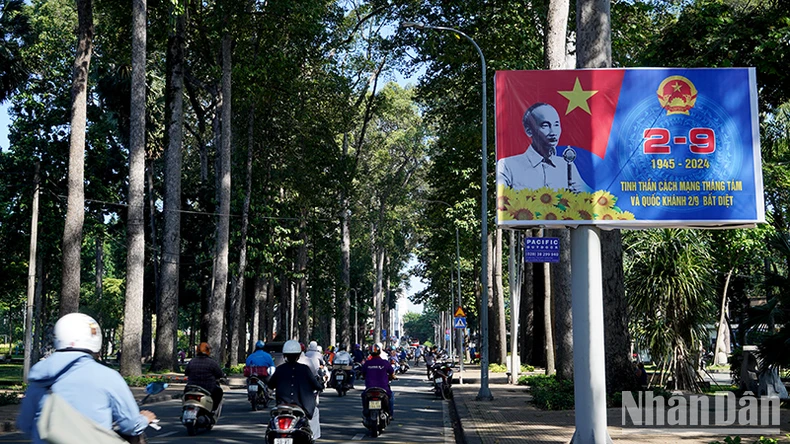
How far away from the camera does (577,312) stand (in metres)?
11.7

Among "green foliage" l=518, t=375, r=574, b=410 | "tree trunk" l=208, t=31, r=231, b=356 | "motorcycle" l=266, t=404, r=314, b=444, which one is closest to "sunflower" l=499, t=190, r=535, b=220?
"motorcycle" l=266, t=404, r=314, b=444

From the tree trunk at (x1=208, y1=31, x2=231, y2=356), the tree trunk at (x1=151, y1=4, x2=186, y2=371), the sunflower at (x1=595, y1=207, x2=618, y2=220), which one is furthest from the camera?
the tree trunk at (x1=208, y1=31, x2=231, y2=356)

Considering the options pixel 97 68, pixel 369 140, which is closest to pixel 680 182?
pixel 97 68

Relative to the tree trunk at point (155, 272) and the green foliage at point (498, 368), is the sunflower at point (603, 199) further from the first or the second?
the green foliage at point (498, 368)

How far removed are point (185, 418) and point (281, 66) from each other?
23.8m

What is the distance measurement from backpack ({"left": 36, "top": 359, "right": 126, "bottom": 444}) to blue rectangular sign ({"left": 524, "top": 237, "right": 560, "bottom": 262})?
15.7m

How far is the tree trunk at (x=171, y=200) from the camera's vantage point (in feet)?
111

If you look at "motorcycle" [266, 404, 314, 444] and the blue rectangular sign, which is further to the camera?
the blue rectangular sign

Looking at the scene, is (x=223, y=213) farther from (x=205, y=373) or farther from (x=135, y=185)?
(x=205, y=373)

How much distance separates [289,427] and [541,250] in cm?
1027

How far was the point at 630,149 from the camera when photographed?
11781 millimetres

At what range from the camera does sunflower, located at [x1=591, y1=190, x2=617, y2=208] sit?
11.7 metres

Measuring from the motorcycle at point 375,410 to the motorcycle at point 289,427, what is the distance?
468 centimetres

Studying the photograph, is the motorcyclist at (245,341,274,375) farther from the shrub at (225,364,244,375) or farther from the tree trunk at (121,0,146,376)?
the shrub at (225,364,244,375)
